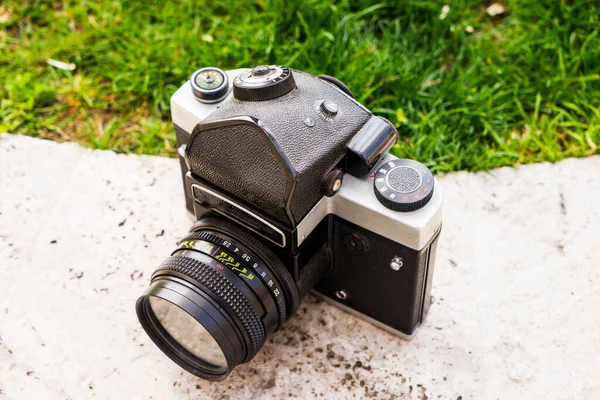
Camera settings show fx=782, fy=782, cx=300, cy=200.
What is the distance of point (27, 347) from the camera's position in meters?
1.96

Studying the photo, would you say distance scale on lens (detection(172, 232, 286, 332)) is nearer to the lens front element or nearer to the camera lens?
the camera lens

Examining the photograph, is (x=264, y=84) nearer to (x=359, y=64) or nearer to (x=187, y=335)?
(x=187, y=335)

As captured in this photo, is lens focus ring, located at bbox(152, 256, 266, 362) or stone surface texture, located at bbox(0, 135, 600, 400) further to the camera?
stone surface texture, located at bbox(0, 135, 600, 400)

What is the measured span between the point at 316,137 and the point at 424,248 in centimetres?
34

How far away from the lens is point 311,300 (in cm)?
207

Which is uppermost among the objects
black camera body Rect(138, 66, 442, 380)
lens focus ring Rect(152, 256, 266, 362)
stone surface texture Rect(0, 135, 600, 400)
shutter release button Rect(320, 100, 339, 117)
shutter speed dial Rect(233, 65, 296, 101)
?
shutter speed dial Rect(233, 65, 296, 101)

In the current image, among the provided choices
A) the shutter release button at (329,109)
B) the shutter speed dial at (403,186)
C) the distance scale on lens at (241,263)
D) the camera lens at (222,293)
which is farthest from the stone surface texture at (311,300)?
the shutter release button at (329,109)

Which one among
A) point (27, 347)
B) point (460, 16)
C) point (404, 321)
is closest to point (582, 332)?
point (404, 321)

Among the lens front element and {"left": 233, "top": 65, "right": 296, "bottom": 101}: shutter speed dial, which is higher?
{"left": 233, "top": 65, "right": 296, "bottom": 101}: shutter speed dial

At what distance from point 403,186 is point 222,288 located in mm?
442

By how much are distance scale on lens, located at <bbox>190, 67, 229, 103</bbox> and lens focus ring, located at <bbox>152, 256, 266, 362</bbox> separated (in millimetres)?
376

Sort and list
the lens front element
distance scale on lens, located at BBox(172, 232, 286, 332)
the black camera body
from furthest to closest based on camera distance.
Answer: the lens front element, distance scale on lens, located at BBox(172, 232, 286, 332), the black camera body

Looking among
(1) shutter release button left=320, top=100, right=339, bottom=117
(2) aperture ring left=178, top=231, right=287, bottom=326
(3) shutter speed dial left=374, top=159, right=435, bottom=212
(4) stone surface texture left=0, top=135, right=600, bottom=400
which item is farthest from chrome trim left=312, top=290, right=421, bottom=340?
(1) shutter release button left=320, top=100, right=339, bottom=117

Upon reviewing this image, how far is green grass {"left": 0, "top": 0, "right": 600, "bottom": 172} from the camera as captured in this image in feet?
7.88
